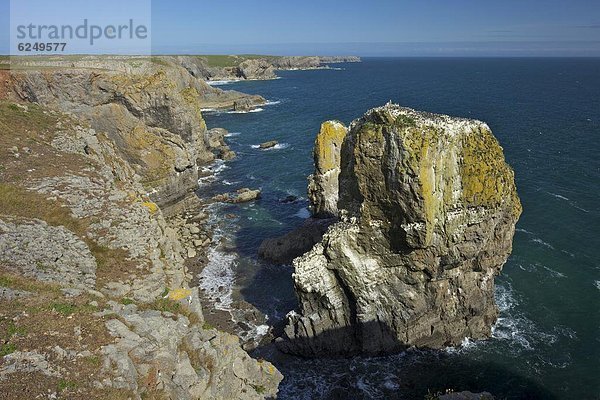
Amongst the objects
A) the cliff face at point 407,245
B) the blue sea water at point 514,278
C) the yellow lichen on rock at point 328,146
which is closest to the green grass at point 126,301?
the blue sea water at point 514,278

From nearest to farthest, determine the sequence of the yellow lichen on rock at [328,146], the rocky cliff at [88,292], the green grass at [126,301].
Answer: the rocky cliff at [88,292] < the green grass at [126,301] < the yellow lichen on rock at [328,146]

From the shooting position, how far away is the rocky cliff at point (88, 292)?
46.2 feet

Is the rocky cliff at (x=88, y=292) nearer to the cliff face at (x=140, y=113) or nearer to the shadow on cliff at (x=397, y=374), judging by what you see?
the shadow on cliff at (x=397, y=374)

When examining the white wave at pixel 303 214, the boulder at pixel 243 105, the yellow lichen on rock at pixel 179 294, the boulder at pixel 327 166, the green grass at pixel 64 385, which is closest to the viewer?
the green grass at pixel 64 385

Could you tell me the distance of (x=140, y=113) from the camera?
62.3 metres

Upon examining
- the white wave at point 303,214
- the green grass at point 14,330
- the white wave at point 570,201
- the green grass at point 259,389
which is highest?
the green grass at point 14,330

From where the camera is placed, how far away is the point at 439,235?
30469 mm

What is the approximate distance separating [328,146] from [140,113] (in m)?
→ 31.6

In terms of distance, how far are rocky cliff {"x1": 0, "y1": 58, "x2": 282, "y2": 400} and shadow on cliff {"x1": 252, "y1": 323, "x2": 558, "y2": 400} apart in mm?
6683

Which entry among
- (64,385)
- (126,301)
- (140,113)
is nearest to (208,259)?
(126,301)

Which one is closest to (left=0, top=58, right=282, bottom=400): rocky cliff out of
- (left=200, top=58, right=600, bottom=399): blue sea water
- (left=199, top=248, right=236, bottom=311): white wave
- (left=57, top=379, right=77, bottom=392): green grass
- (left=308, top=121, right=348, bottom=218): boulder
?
(left=57, top=379, right=77, bottom=392): green grass

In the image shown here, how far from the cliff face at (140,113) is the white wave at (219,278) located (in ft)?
42.6

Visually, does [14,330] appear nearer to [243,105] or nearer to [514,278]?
[514,278]

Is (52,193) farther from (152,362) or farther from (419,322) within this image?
(419,322)
